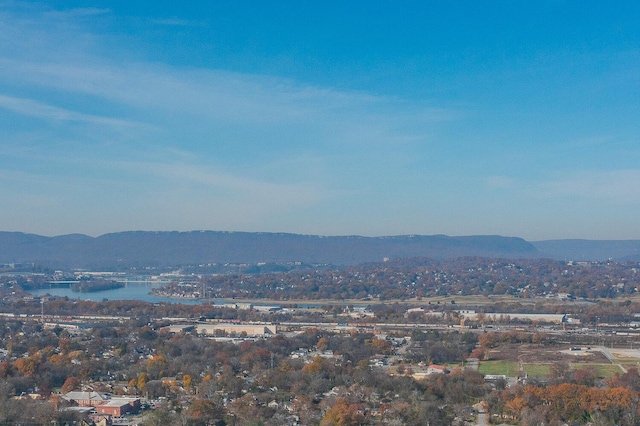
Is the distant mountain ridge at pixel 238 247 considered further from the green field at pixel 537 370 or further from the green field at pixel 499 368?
the green field at pixel 537 370

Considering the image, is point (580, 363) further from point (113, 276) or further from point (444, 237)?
point (444, 237)

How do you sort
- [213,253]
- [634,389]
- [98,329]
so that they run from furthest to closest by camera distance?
[213,253]
[98,329]
[634,389]

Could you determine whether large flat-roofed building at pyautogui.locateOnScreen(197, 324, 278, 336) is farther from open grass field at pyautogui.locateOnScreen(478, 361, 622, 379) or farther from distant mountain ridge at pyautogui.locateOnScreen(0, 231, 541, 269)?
distant mountain ridge at pyautogui.locateOnScreen(0, 231, 541, 269)

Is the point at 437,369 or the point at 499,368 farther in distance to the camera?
the point at 499,368

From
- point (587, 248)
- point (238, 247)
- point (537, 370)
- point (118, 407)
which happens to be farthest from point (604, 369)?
point (587, 248)

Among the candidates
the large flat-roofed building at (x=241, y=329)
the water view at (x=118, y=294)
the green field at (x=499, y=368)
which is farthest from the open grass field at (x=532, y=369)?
the water view at (x=118, y=294)

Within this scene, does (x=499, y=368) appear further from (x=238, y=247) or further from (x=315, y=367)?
(x=238, y=247)

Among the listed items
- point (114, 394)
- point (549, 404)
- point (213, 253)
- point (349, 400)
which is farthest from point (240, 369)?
point (213, 253)

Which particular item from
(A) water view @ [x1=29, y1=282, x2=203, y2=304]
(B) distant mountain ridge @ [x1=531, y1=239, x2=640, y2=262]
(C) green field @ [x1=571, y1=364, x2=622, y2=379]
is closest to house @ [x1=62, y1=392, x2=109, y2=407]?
(C) green field @ [x1=571, y1=364, x2=622, y2=379]
